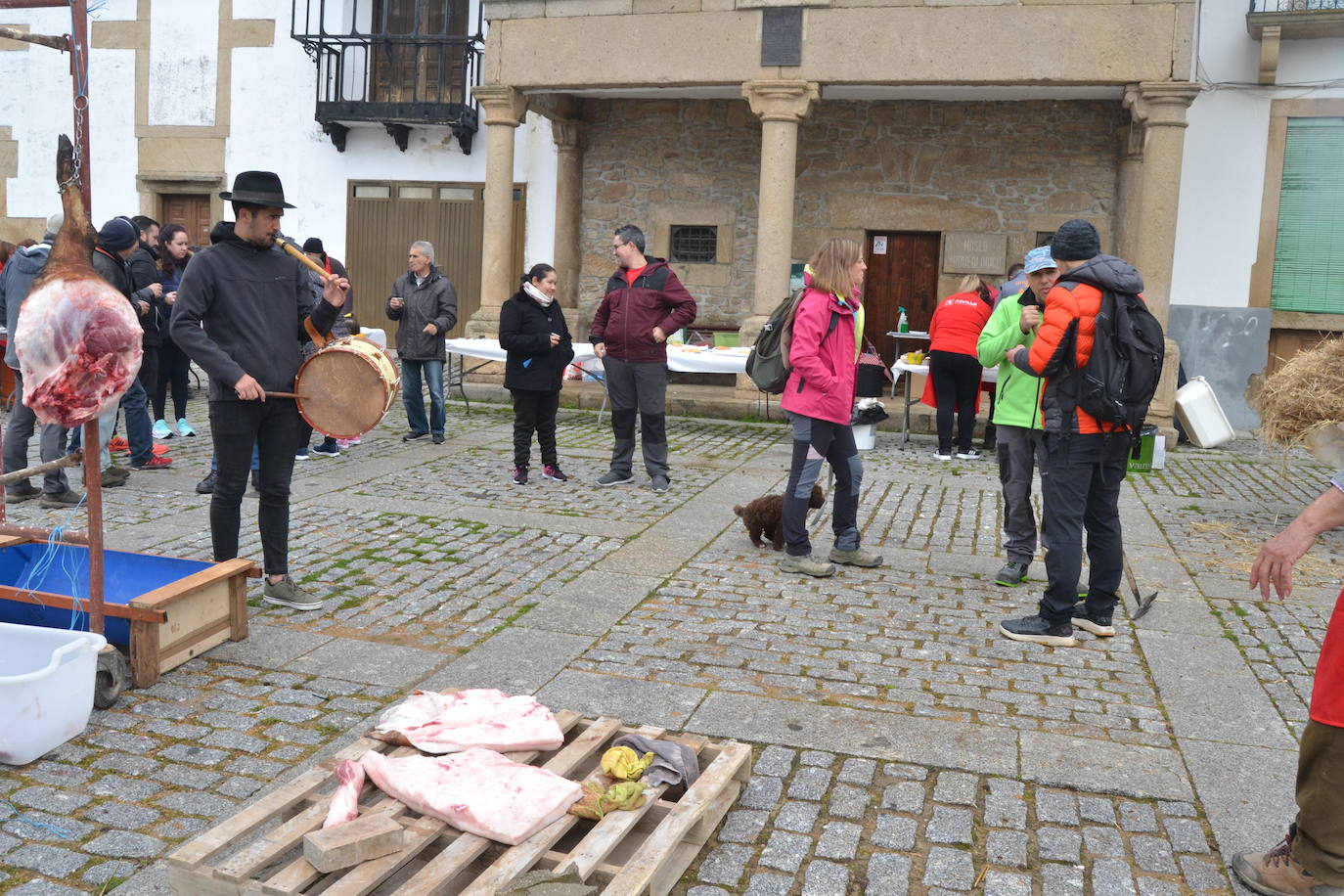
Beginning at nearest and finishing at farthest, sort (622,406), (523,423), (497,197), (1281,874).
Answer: (1281,874) → (523,423) → (622,406) → (497,197)

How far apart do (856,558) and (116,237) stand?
5.07 m

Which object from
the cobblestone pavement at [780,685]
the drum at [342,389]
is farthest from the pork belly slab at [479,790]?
the drum at [342,389]

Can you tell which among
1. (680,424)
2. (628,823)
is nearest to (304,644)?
(628,823)

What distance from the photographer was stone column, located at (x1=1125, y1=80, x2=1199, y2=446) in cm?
1252

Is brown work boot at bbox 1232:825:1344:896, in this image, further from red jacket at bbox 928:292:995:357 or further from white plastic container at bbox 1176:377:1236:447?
white plastic container at bbox 1176:377:1236:447

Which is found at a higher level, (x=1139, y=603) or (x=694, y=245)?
(x=694, y=245)

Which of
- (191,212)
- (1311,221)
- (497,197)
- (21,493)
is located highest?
(1311,221)

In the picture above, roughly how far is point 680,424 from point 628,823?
10443mm

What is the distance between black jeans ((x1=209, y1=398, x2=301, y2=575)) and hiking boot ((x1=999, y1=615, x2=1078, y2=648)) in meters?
3.34

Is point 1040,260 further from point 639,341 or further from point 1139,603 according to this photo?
point 639,341

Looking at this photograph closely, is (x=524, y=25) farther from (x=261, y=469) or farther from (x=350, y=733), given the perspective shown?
(x=350, y=733)

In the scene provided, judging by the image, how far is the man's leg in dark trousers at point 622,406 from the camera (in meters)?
9.27

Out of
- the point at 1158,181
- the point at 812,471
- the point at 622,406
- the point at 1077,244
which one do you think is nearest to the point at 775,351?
the point at 812,471

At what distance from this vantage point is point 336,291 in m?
5.55
